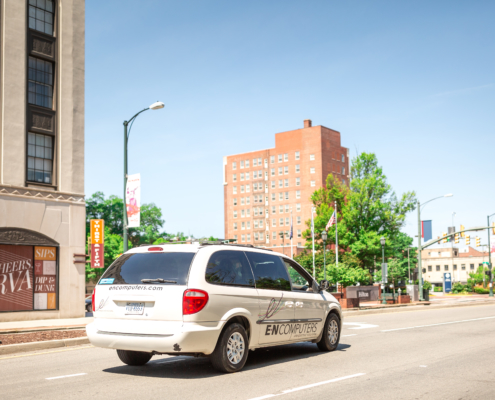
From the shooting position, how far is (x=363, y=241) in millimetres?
57156

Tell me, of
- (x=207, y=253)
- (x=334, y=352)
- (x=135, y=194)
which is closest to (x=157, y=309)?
(x=207, y=253)

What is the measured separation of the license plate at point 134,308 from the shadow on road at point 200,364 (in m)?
1.03

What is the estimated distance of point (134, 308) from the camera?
8180 mm

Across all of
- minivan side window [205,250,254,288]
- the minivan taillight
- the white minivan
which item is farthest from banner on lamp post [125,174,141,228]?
the minivan taillight

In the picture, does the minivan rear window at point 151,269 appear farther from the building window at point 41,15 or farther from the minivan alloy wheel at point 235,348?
the building window at point 41,15

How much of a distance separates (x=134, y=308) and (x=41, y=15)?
65.0 ft

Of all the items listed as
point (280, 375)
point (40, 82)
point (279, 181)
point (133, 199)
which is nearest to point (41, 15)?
point (40, 82)

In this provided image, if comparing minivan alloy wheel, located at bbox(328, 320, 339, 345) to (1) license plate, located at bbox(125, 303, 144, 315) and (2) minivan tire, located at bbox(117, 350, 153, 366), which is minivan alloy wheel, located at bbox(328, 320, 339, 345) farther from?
(1) license plate, located at bbox(125, 303, 144, 315)

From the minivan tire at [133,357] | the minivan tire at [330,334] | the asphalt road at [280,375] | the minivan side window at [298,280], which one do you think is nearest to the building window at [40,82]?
the asphalt road at [280,375]

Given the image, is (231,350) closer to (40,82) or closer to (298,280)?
(298,280)

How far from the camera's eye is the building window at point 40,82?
77.2 ft

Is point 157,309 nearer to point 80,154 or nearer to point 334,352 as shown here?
point 334,352

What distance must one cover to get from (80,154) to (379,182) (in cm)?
3888

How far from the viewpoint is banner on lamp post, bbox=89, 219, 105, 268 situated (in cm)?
3011
